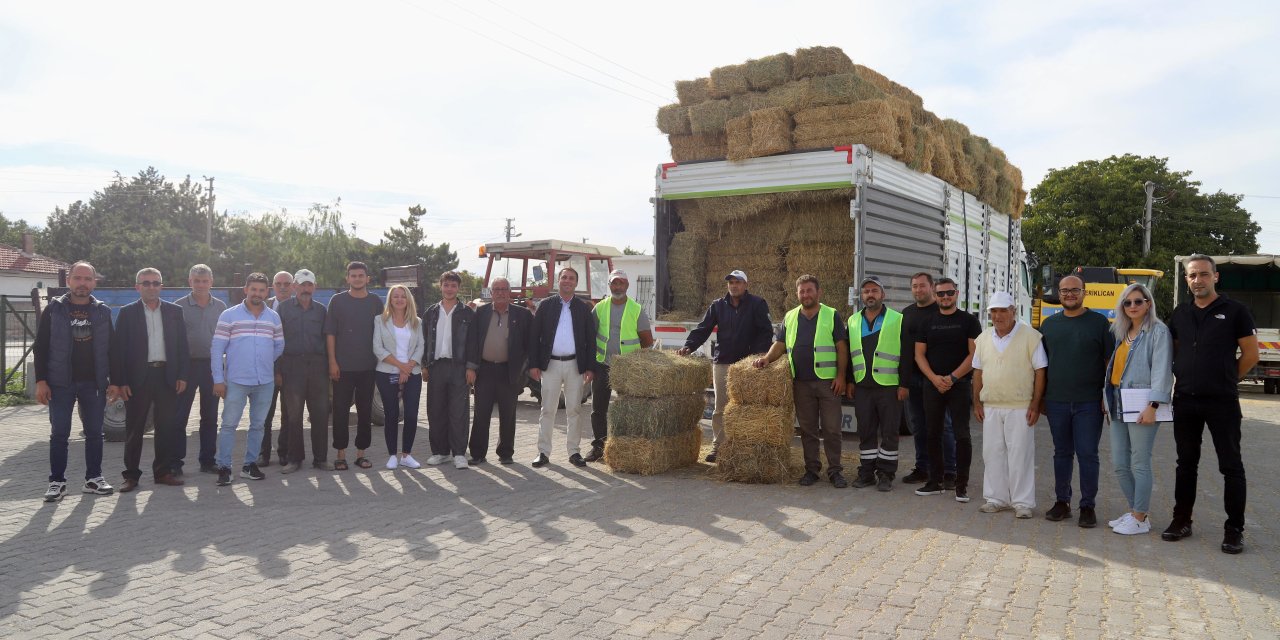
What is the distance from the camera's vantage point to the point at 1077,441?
6070 mm

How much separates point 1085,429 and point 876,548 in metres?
1.88

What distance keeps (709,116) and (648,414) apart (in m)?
3.97

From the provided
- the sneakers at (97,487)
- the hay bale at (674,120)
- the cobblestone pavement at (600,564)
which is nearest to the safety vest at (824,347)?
the cobblestone pavement at (600,564)

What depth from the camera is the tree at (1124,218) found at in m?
37.8

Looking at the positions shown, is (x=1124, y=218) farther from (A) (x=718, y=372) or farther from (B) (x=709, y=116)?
(A) (x=718, y=372)

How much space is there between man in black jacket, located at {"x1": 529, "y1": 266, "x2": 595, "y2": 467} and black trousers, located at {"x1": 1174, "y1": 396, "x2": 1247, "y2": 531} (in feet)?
15.6

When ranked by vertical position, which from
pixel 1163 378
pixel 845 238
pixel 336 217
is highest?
pixel 336 217

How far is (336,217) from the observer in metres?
54.4

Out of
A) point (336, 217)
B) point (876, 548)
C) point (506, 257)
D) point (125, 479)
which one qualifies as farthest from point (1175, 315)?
point (336, 217)

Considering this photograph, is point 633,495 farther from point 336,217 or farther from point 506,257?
point 336,217

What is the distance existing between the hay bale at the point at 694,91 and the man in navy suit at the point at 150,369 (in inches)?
235

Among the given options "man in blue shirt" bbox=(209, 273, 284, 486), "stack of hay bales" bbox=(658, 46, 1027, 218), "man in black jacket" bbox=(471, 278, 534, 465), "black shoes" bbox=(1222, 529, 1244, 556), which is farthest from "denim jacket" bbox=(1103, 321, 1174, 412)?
"man in blue shirt" bbox=(209, 273, 284, 486)

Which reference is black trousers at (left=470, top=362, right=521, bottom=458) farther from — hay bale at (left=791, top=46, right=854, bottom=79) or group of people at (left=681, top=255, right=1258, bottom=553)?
hay bale at (left=791, top=46, right=854, bottom=79)

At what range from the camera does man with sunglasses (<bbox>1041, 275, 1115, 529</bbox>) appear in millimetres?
5980
